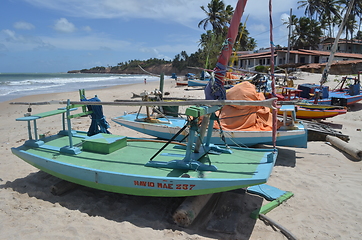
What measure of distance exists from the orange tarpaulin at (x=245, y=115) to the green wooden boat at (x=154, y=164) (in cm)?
228

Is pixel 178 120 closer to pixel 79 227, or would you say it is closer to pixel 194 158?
pixel 194 158

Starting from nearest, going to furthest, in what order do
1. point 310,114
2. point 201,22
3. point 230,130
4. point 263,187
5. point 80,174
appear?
1. point 80,174
2. point 263,187
3. point 230,130
4. point 310,114
5. point 201,22

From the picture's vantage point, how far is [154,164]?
16.3ft

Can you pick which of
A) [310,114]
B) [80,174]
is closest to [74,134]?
[80,174]

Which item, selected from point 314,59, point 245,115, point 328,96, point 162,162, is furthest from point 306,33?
point 162,162

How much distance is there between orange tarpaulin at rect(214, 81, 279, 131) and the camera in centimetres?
812

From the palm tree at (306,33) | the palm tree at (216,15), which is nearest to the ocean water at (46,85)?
the palm tree at (216,15)

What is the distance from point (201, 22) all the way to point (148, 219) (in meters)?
43.4

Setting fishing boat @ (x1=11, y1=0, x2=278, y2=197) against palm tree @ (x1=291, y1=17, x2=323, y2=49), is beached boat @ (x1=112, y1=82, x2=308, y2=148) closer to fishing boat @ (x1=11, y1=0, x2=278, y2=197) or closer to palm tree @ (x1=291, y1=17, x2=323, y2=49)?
fishing boat @ (x1=11, y1=0, x2=278, y2=197)

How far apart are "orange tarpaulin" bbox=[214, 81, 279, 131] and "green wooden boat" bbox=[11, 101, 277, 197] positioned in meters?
2.28

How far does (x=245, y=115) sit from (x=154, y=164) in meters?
4.05

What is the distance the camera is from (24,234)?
4.05 metres

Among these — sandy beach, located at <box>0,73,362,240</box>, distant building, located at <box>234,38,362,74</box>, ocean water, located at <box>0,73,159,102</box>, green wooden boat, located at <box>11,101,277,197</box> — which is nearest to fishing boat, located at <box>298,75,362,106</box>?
sandy beach, located at <box>0,73,362,240</box>

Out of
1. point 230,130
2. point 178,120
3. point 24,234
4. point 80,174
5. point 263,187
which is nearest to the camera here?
point 24,234
